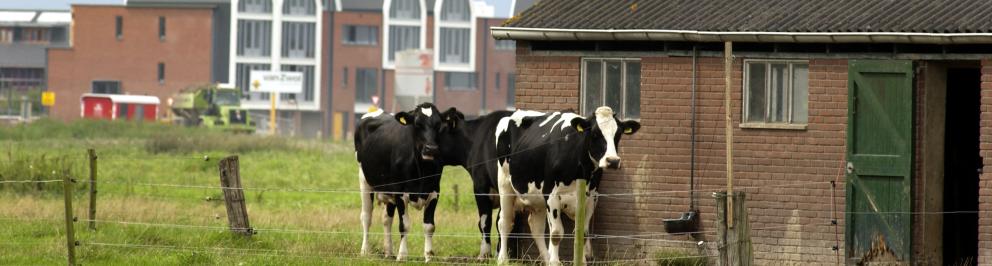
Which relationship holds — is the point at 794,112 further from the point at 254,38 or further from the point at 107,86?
the point at 107,86

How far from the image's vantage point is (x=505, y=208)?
67.6 feet

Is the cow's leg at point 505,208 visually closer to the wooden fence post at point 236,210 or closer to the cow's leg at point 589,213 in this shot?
the cow's leg at point 589,213

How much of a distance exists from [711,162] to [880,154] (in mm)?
1856

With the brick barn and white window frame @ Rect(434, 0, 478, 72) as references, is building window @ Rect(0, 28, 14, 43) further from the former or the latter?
the brick barn

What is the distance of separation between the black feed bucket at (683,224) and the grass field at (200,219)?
0.29 meters

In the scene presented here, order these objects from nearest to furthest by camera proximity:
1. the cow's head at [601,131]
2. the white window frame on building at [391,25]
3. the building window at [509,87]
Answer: the cow's head at [601,131] → the white window frame on building at [391,25] → the building window at [509,87]

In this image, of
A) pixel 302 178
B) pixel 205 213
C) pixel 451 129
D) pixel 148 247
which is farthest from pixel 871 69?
pixel 302 178

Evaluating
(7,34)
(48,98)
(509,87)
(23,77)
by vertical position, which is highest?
(7,34)

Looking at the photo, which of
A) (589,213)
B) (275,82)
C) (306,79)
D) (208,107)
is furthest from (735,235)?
(306,79)

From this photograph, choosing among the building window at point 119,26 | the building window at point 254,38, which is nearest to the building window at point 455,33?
the building window at point 254,38

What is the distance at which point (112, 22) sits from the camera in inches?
4894

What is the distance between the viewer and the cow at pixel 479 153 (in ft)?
70.0

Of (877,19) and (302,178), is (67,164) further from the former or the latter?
(877,19)

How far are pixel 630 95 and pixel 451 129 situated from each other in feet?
7.41
